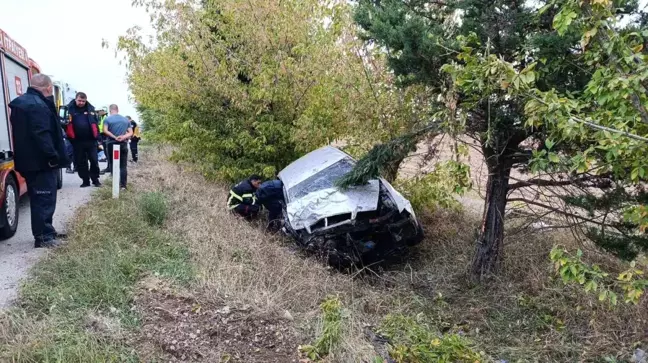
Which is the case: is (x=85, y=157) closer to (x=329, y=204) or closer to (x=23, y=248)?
(x=23, y=248)

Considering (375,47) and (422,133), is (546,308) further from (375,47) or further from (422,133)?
(375,47)

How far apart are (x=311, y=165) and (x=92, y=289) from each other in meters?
4.08

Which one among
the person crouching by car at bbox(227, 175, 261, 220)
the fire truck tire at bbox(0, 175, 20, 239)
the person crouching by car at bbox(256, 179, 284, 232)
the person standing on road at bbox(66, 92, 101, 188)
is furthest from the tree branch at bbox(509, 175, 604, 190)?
the person standing on road at bbox(66, 92, 101, 188)

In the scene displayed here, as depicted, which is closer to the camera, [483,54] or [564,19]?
[564,19]

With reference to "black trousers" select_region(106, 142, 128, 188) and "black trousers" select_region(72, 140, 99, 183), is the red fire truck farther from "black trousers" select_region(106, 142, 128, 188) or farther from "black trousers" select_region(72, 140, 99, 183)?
"black trousers" select_region(106, 142, 128, 188)

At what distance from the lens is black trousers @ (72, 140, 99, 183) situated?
27.1ft

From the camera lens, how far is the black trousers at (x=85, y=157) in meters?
8.27

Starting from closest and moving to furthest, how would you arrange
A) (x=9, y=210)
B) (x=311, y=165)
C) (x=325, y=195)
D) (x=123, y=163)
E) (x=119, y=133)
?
(x=9, y=210) → (x=325, y=195) → (x=311, y=165) → (x=123, y=163) → (x=119, y=133)

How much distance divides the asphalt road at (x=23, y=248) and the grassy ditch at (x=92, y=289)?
0.17 m

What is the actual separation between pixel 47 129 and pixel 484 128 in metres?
4.99

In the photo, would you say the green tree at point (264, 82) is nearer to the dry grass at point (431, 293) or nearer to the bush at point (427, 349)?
the dry grass at point (431, 293)

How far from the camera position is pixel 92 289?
389cm

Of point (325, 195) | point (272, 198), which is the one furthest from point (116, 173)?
point (325, 195)

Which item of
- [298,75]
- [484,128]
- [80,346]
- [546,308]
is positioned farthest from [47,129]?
[546,308]
